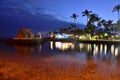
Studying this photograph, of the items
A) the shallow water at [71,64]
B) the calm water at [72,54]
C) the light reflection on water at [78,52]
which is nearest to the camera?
the shallow water at [71,64]

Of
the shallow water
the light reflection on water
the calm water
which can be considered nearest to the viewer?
the shallow water

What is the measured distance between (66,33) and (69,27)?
938 cm

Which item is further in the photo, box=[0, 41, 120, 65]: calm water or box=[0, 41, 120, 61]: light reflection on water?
box=[0, 41, 120, 61]: light reflection on water

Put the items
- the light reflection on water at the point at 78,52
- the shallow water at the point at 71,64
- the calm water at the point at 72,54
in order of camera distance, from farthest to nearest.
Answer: the light reflection on water at the point at 78,52 < the calm water at the point at 72,54 < the shallow water at the point at 71,64

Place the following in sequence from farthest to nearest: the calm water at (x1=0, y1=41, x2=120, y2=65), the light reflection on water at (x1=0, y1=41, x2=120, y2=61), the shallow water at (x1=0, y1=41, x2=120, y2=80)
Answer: the light reflection on water at (x1=0, y1=41, x2=120, y2=61)
the calm water at (x1=0, y1=41, x2=120, y2=65)
the shallow water at (x1=0, y1=41, x2=120, y2=80)

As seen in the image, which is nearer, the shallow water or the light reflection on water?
the shallow water

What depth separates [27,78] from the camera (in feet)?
42.2

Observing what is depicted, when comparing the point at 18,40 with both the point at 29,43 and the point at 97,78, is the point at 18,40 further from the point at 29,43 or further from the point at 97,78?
the point at 97,78

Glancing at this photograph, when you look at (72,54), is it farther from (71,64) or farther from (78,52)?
(71,64)

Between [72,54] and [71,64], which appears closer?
[71,64]

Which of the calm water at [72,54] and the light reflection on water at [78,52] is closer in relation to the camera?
the calm water at [72,54]

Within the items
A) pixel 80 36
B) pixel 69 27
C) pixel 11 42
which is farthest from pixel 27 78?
pixel 69 27

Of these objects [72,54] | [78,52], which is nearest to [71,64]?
[72,54]

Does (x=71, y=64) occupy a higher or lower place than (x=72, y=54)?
higher
